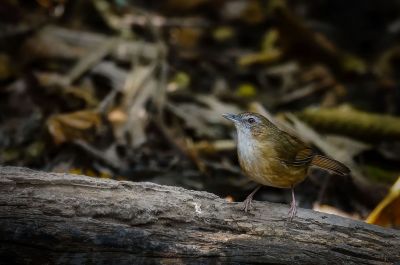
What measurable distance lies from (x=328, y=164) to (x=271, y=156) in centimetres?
55

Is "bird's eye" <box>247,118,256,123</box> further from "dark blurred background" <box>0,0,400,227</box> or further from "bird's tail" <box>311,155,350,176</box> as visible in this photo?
"dark blurred background" <box>0,0,400,227</box>

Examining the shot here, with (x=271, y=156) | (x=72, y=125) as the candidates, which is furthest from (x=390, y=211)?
(x=72, y=125)

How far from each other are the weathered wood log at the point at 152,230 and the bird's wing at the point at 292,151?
2.48 feet

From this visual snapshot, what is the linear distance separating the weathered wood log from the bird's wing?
75 centimetres

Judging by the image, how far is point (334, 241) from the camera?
9.89 feet

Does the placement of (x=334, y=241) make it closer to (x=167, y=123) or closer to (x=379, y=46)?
(x=167, y=123)

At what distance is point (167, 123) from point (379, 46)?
4192 mm

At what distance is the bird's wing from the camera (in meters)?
3.90

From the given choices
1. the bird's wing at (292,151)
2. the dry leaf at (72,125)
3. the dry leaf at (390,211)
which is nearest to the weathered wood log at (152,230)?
the bird's wing at (292,151)

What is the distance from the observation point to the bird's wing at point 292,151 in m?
3.90

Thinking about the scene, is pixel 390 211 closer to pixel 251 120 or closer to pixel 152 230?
pixel 251 120

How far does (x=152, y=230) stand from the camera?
2.86 metres

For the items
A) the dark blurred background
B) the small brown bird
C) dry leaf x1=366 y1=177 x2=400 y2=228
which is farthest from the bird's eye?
dry leaf x1=366 y1=177 x2=400 y2=228

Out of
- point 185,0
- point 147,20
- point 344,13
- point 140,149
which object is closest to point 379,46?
point 344,13
